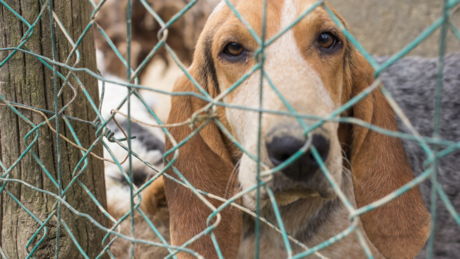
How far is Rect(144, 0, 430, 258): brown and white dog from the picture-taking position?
62.1 inches

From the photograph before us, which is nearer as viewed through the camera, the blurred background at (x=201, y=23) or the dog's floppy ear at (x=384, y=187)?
the dog's floppy ear at (x=384, y=187)

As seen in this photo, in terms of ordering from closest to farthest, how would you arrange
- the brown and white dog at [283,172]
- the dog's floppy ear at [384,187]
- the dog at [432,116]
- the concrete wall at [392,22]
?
1. the brown and white dog at [283,172]
2. the dog's floppy ear at [384,187]
3. the dog at [432,116]
4. the concrete wall at [392,22]

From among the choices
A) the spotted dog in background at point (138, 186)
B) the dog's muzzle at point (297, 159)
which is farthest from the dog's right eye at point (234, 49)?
the spotted dog in background at point (138, 186)

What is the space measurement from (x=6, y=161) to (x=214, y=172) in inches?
39.8

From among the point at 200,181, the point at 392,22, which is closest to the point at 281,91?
the point at 200,181

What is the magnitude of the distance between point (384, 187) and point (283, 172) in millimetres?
846

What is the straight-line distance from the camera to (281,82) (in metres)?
1.47

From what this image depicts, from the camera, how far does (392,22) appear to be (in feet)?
15.1

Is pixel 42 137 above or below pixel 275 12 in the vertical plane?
above

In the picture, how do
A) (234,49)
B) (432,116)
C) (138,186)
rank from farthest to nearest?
(138,186) → (432,116) → (234,49)

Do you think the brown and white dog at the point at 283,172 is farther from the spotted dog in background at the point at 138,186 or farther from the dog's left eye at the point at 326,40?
the spotted dog in background at the point at 138,186

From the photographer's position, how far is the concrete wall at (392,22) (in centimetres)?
442

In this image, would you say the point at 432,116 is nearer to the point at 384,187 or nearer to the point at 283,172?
the point at 384,187

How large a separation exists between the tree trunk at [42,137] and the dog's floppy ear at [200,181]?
401 millimetres
